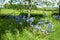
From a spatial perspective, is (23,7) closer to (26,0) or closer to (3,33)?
(26,0)

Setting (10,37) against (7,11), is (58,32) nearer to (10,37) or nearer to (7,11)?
(10,37)

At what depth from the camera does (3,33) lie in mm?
6266

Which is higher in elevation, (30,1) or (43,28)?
(30,1)

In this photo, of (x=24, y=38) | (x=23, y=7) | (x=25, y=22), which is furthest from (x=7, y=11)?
(x=24, y=38)

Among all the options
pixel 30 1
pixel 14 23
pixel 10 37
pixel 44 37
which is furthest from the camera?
pixel 30 1

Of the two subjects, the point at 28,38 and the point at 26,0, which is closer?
the point at 28,38

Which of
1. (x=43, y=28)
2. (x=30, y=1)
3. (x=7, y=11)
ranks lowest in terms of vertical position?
(x=7, y=11)

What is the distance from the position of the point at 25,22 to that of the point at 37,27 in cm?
65

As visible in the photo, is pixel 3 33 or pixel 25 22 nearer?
pixel 3 33

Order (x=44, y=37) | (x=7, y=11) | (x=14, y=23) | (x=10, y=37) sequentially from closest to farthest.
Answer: (x=10, y=37)
(x=44, y=37)
(x=14, y=23)
(x=7, y=11)

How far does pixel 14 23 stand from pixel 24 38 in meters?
1.56

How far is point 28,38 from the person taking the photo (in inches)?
232

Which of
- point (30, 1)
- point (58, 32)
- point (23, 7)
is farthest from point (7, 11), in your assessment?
point (58, 32)

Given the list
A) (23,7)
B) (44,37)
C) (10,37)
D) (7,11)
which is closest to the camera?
(10,37)
